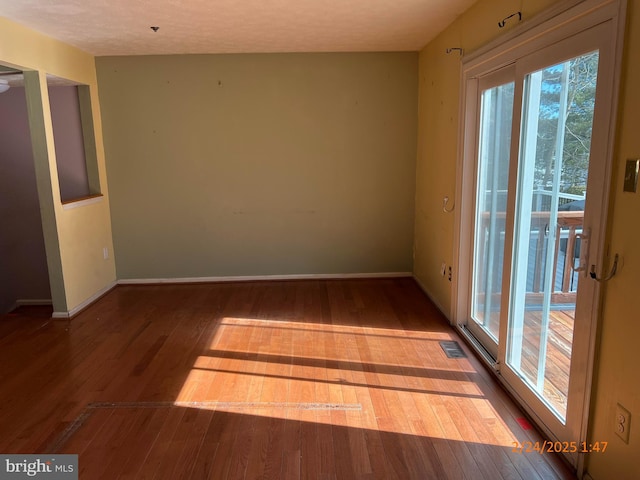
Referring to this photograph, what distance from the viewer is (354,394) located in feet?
8.82

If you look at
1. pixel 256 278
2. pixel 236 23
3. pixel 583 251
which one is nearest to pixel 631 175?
pixel 583 251

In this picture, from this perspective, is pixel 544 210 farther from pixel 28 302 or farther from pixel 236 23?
pixel 28 302

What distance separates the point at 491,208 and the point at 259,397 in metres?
1.99

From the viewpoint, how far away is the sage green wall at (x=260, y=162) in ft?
15.2

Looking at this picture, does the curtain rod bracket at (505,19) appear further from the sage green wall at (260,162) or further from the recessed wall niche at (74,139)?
the recessed wall niche at (74,139)

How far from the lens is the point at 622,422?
1.70 m

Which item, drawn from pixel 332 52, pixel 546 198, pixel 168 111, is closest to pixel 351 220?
pixel 332 52

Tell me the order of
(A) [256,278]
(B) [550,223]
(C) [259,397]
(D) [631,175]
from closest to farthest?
(D) [631,175]
(B) [550,223]
(C) [259,397]
(A) [256,278]

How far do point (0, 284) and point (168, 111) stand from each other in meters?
2.85

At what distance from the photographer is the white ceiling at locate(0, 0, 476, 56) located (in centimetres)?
304

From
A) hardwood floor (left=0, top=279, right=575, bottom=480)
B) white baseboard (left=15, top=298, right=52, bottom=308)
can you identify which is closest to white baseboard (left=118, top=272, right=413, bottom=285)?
hardwood floor (left=0, top=279, right=575, bottom=480)

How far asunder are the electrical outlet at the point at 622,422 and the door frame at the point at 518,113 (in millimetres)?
155

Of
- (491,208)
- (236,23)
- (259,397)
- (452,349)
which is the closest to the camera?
(259,397)

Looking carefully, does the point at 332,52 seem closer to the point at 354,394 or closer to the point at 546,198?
the point at 546,198
